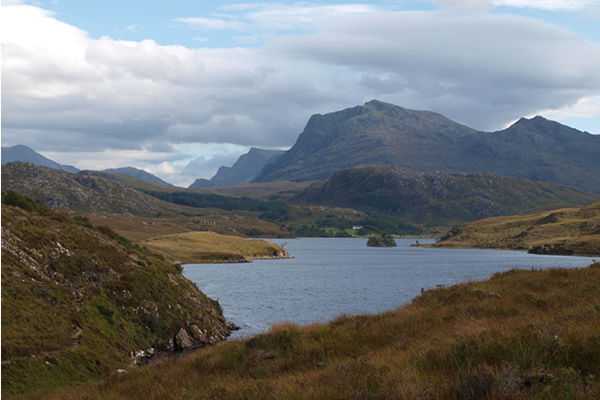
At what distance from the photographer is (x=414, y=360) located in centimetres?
1570

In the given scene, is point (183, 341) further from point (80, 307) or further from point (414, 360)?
point (414, 360)

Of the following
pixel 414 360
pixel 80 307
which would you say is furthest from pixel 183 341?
pixel 414 360

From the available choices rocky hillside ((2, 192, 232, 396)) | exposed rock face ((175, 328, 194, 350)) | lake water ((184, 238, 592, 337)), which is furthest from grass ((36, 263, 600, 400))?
lake water ((184, 238, 592, 337))

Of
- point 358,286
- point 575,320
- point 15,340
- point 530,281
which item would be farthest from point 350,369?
point 358,286

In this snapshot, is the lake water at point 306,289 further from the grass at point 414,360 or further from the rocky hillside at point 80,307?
the grass at point 414,360

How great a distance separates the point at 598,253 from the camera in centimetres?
19262

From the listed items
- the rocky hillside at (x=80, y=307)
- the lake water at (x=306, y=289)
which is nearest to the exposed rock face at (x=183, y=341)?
the rocky hillside at (x=80, y=307)

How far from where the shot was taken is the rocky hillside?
38156mm

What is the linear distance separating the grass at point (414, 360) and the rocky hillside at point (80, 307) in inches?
729

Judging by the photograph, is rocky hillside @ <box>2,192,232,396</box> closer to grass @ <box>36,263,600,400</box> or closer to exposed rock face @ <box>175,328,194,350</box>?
exposed rock face @ <box>175,328,194,350</box>

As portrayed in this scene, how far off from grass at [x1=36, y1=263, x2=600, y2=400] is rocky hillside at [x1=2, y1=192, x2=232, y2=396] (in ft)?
60.7

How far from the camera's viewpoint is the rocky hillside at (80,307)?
1502 inches

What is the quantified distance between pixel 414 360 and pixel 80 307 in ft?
130

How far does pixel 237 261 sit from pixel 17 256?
14827 centimetres
